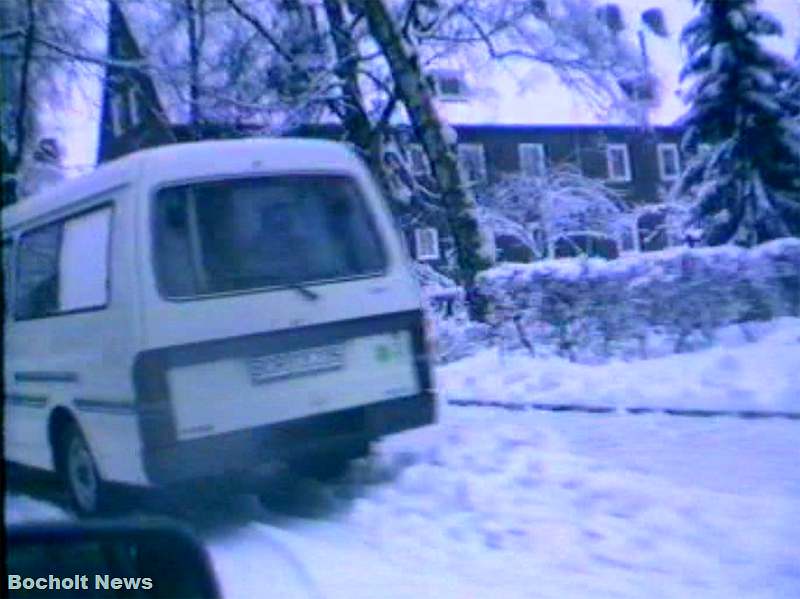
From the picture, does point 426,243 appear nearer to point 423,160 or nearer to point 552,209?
point 423,160

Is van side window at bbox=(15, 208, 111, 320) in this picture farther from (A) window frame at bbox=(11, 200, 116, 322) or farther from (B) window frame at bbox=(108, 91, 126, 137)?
(B) window frame at bbox=(108, 91, 126, 137)

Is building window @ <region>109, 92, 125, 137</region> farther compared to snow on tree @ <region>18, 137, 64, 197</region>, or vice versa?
building window @ <region>109, 92, 125, 137</region>

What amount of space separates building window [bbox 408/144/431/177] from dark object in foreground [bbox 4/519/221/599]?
3469mm

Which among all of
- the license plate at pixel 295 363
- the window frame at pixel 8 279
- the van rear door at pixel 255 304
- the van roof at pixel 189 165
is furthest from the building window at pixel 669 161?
the window frame at pixel 8 279

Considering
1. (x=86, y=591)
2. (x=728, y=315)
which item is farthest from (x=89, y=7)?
(x=728, y=315)

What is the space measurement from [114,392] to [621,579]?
1.23 meters

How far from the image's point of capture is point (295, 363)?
258 cm

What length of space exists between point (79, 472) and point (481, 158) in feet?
11.0

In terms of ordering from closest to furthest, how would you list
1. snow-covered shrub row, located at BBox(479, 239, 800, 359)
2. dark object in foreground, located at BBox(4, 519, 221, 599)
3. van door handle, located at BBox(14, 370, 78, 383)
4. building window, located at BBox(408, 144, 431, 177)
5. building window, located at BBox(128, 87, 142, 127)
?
dark object in foreground, located at BBox(4, 519, 221, 599) → van door handle, located at BBox(14, 370, 78, 383) → building window, located at BBox(128, 87, 142, 127) → snow-covered shrub row, located at BBox(479, 239, 800, 359) → building window, located at BBox(408, 144, 431, 177)

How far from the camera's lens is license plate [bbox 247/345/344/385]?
2463mm

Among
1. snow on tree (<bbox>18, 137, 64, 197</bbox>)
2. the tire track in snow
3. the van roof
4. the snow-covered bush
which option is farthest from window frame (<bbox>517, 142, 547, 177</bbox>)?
snow on tree (<bbox>18, 137, 64, 197</bbox>)

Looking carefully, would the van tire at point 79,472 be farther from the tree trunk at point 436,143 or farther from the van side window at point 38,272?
the tree trunk at point 436,143

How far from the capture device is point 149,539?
48.7 inches

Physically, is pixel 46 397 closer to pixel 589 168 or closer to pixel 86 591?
pixel 86 591
